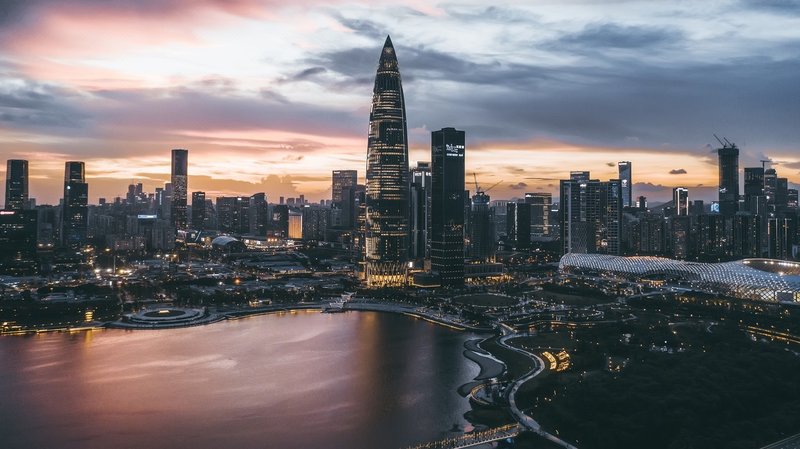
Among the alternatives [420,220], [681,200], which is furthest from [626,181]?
[420,220]

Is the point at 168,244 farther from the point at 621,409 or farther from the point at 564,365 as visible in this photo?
the point at 621,409

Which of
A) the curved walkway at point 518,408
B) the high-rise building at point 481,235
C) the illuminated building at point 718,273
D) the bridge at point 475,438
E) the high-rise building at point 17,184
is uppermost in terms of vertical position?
the high-rise building at point 17,184

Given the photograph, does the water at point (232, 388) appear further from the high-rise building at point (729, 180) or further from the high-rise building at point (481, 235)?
the high-rise building at point (729, 180)

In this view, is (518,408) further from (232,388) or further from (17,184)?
(17,184)

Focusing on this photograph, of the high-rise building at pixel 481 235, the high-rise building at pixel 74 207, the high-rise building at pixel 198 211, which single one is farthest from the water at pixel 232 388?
the high-rise building at pixel 198 211

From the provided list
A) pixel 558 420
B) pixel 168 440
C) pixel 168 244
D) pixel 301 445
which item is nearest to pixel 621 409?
pixel 558 420
